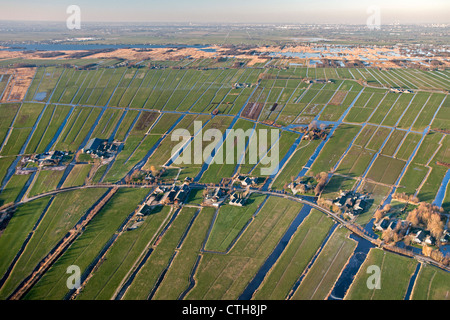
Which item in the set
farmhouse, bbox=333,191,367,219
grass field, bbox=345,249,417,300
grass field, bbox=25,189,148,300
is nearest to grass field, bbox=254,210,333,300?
farmhouse, bbox=333,191,367,219

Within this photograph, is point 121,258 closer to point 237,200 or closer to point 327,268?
point 237,200

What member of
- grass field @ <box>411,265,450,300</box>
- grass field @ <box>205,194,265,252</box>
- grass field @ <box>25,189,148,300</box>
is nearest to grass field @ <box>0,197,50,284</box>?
grass field @ <box>25,189,148,300</box>

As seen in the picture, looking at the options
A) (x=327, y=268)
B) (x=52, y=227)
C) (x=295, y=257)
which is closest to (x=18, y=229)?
(x=52, y=227)

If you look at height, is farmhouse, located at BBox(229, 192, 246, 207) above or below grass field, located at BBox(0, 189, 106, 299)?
above

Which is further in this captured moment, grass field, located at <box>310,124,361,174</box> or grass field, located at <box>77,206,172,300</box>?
grass field, located at <box>310,124,361,174</box>

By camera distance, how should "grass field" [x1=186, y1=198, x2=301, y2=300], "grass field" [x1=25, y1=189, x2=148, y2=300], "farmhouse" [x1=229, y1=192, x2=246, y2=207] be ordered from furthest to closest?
"farmhouse" [x1=229, y1=192, x2=246, y2=207] → "grass field" [x1=25, y1=189, x2=148, y2=300] → "grass field" [x1=186, y1=198, x2=301, y2=300]

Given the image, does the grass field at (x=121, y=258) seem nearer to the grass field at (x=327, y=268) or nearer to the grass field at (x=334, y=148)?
the grass field at (x=327, y=268)

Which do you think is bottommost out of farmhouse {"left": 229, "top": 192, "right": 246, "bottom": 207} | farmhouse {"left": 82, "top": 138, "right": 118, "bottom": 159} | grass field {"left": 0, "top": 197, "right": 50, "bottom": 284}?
grass field {"left": 0, "top": 197, "right": 50, "bottom": 284}

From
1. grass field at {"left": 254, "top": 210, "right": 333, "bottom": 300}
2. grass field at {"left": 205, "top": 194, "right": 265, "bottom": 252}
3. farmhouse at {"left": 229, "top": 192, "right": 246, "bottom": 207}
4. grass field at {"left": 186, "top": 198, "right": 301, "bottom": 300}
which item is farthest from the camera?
farmhouse at {"left": 229, "top": 192, "right": 246, "bottom": 207}

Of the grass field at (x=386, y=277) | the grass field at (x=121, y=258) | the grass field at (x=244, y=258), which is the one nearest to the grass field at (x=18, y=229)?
the grass field at (x=121, y=258)

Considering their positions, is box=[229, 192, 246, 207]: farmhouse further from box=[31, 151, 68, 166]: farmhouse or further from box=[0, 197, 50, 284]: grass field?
box=[31, 151, 68, 166]: farmhouse

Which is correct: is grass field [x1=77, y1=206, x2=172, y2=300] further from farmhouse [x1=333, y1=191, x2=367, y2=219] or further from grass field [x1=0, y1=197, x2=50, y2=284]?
farmhouse [x1=333, y1=191, x2=367, y2=219]
